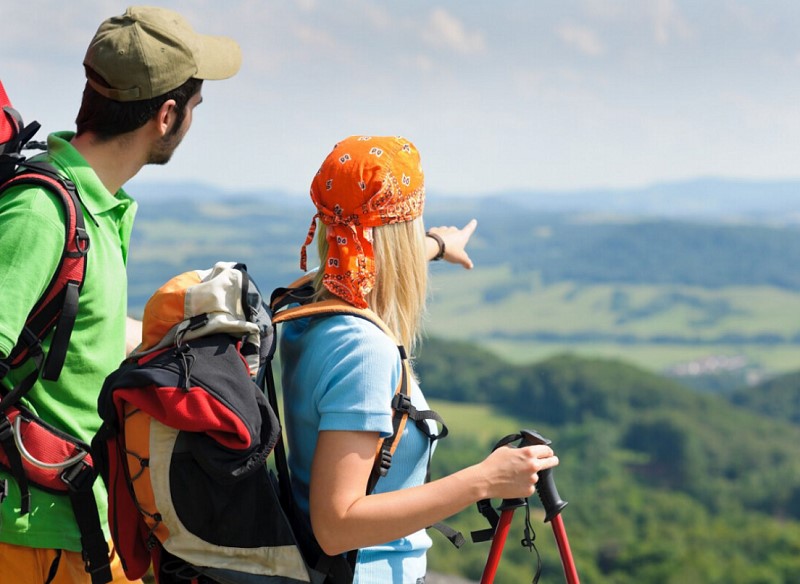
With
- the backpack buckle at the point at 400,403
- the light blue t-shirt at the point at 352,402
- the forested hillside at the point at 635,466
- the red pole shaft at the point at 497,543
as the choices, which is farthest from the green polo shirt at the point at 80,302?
the forested hillside at the point at 635,466

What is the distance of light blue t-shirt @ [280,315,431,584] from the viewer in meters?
2.39

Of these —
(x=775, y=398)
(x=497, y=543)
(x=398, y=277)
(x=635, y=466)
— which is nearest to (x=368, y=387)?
(x=398, y=277)

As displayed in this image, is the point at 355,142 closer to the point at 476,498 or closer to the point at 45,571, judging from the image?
the point at 476,498

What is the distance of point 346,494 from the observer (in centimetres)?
237

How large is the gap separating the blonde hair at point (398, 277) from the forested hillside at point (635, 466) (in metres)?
57.4

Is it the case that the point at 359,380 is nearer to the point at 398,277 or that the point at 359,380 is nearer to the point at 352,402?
the point at 352,402

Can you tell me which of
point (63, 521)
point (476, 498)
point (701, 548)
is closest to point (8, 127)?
point (63, 521)

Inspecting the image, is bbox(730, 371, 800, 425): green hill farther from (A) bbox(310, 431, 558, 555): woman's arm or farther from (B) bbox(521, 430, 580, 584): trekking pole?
(A) bbox(310, 431, 558, 555): woman's arm

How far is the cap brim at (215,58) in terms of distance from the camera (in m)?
2.85

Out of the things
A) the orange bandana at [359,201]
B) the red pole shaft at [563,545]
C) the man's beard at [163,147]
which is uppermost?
the man's beard at [163,147]

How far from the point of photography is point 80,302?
8.82ft

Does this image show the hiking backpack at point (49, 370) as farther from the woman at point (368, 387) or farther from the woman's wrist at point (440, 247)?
the woman's wrist at point (440, 247)

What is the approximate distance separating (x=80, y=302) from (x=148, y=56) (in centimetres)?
73

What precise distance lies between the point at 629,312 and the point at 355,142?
202796 millimetres
